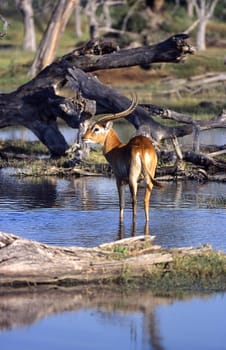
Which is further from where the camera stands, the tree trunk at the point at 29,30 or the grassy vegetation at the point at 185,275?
the tree trunk at the point at 29,30

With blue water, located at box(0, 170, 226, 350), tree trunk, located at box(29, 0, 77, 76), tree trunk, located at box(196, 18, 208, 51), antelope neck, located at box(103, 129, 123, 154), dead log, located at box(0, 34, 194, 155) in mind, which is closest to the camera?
blue water, located at box(0, 170, 226, 350)

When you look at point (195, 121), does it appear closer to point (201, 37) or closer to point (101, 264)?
point (101, 264)

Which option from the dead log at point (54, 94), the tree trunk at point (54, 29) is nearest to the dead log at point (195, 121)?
Result: the dead log at point (54, 94)

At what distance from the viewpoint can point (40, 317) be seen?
8.42 metres

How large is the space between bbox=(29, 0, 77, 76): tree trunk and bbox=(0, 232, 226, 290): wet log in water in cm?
1836

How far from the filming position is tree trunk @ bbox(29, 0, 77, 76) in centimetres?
2738

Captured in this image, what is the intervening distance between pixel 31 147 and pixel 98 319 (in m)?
11.9

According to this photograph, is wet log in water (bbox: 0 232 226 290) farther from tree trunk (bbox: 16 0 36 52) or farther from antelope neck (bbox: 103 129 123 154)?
tree trunk (bbox: 16 0 36 52)

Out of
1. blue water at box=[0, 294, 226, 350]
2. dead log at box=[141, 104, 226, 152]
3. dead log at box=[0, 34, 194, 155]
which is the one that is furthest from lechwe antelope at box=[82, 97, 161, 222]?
dead log at box=[0, 34, 194, 155]

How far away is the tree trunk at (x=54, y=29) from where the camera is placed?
89.8 feet

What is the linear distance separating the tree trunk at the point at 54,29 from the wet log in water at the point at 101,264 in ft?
60.2

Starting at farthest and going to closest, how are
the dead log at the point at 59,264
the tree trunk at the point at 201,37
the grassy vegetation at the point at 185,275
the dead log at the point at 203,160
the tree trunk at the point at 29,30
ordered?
the tree trunk at the point at 201,37 → the tree trunk at the point at 29,30 → the dead log at the point at 203,160 → the grassy vegetation at the point at 185,275 → the dead log at the point at 59,264

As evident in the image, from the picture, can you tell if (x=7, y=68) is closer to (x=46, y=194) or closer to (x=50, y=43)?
(x=50, y=43)

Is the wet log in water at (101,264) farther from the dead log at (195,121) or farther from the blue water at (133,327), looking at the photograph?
the dead log at (195,121)
